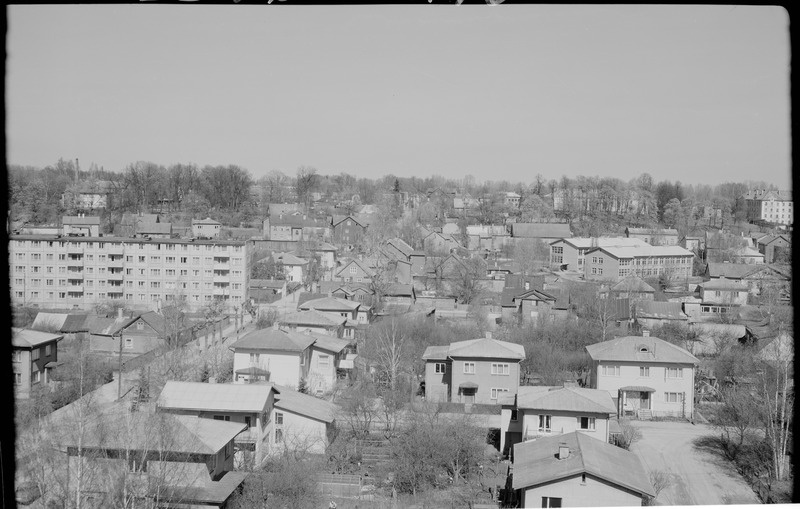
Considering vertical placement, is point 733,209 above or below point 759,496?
above

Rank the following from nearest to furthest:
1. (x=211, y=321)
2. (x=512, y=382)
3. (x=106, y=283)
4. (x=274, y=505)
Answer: (x=274, y=505), (x=512, y=382), (x=211, y=321), (x=106, y=283)

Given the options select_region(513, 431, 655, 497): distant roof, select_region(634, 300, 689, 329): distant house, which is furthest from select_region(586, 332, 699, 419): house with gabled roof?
select_region(634, 300, 689, 329): distant house

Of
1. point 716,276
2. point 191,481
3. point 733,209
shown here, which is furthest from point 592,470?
point 733,209

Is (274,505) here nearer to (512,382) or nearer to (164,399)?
(164,399)

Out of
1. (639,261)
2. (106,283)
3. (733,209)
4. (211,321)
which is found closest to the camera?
(211,321)

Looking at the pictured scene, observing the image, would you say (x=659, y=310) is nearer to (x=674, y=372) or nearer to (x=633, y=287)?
(x=633, y=287)

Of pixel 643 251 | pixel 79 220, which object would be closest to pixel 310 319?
pixel 79 220

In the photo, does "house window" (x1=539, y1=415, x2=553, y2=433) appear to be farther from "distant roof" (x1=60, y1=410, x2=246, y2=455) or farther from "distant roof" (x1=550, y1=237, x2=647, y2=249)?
"distant roof" (x1=550, y1=237, x2=647, y2=249)
